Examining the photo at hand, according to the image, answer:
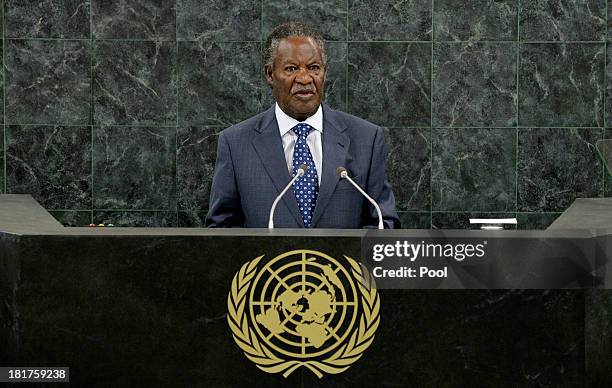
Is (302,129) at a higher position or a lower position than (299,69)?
lower

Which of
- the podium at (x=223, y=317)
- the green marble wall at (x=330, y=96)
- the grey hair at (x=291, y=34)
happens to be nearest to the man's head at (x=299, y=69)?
the grey hair at (x=291, y=34)

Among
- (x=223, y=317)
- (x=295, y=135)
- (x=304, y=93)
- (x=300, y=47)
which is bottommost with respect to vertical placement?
(x=223, y=317)

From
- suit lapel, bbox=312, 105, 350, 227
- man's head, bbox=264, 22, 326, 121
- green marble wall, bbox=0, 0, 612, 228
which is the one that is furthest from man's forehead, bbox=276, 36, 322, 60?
green marble wall, bbox=0, 0, 612, 228

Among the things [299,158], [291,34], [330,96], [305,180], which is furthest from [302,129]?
[330,96]

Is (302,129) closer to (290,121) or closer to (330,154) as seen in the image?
(290,121)

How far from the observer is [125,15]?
6.04 meters

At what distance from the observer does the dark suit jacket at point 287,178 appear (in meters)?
3.62

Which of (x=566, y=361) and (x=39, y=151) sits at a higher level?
(x=39, y=151)

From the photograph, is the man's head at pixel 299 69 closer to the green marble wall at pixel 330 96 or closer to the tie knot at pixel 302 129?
the tie knot at pixel 302 129

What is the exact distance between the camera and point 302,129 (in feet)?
12.6

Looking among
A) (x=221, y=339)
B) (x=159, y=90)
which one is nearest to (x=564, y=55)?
(x=159, y=90)

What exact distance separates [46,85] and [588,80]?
335cm

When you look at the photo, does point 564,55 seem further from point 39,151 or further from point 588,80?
point 39,151

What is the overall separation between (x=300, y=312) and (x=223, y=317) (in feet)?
0.68
